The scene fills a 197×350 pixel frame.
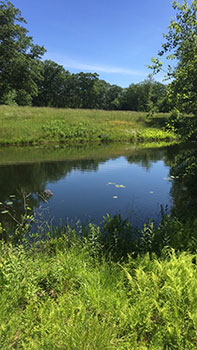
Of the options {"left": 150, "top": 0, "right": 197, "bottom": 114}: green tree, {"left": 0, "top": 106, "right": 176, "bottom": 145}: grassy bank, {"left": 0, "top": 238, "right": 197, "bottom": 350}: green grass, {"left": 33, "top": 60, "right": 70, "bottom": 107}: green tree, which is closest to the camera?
{"left": 0, "top": 238, "right": 197, "bottom": 350}: green grass

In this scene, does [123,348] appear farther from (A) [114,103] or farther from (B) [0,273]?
(A) [114,103]

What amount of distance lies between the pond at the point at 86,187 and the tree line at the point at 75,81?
12.8 feet

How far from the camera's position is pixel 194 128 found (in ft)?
27.3

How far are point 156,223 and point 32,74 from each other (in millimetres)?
47125

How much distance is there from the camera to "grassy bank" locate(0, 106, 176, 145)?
93.6ft

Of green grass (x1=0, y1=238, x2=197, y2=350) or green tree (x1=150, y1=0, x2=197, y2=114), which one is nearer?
green grass (x1=0, y1=238, x2=197, y2=350)

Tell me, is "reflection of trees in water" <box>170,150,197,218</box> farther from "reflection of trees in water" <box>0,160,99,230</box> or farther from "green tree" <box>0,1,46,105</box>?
"green tree" <box>0,1,46,105</box>

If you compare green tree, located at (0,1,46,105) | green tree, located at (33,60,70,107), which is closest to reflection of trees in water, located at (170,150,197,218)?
green tree, located at (0,1,46,105)

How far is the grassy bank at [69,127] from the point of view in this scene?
2853 cm

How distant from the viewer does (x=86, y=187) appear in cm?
1189

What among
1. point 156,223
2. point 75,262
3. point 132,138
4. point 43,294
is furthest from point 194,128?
point 132,138

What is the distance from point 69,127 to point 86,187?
72.9ft

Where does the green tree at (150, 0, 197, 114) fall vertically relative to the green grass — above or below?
above

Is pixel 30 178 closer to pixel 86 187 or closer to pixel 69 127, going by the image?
pixel 86 187
